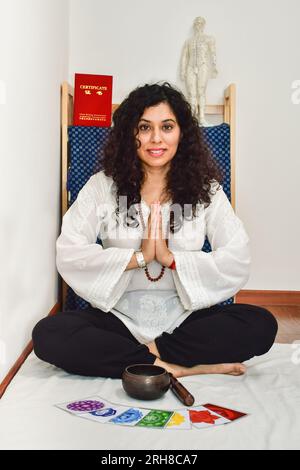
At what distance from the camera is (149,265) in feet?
6.80

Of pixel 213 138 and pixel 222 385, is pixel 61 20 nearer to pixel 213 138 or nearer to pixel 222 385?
pixel 213 138

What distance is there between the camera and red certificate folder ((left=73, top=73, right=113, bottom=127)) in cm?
310

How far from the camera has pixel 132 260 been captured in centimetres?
196

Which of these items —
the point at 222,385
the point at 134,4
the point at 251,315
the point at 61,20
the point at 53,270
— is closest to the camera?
the point at 222,385

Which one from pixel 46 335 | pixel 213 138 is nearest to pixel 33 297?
pixel 46 335

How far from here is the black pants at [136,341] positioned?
1877mm

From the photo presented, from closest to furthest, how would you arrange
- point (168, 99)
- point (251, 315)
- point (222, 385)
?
point (222, 385) → point (251, 315) → point (168, 99)

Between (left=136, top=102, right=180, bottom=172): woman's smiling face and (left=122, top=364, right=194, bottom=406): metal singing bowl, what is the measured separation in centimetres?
77

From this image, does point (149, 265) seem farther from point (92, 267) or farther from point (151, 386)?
point (151, 386)

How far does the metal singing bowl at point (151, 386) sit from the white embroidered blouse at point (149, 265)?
0.33m

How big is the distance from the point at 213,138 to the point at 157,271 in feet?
4.18

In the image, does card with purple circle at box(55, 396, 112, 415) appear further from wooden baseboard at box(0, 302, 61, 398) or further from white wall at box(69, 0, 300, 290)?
white wall at box(69, 0, 300, 290)

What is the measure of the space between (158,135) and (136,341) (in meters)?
0.73

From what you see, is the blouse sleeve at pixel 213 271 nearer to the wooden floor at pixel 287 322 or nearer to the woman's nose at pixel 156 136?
the woman's nose at pixel 156 136
